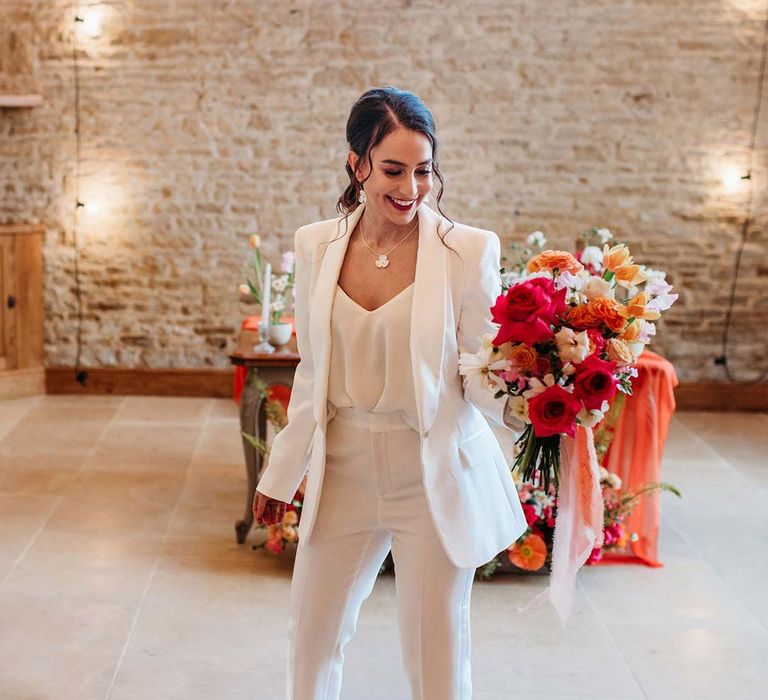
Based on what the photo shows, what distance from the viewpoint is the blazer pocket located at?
2.48m

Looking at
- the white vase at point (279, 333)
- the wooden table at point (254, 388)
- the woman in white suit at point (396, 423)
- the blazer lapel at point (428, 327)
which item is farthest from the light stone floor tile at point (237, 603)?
the blazer lapel at point (428, 327)

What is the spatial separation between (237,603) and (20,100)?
14.7ft

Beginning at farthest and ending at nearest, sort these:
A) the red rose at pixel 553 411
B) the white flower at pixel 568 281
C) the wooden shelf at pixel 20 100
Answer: the wooden shelf at pixel 20 100 < the white flower at pixel 568 281 < the red rose at pixel 553 411

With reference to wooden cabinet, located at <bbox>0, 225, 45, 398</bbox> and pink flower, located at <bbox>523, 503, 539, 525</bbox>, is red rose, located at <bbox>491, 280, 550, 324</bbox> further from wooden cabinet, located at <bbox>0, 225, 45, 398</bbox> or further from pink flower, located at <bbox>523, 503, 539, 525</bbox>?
wooden cabinet, located at <bbox>0, 225, 45, 398</bbox>

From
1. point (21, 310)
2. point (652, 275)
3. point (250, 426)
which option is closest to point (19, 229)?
point (21, 310)

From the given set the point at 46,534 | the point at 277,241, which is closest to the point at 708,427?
the point at 277,241

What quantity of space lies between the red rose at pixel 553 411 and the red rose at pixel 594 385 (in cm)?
2

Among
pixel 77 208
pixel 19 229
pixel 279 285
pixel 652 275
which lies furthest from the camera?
pixel 77 208

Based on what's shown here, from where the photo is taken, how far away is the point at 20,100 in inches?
291

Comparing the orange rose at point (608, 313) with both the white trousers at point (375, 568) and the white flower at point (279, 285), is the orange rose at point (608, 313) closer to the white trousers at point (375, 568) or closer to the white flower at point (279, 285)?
the white trousers at point (375, 568)

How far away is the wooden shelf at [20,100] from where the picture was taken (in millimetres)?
7387

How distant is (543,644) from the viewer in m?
4.05

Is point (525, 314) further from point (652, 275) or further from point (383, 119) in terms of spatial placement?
point (652, 275)

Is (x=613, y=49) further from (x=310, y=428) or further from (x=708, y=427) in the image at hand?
(x=310, y=428)
